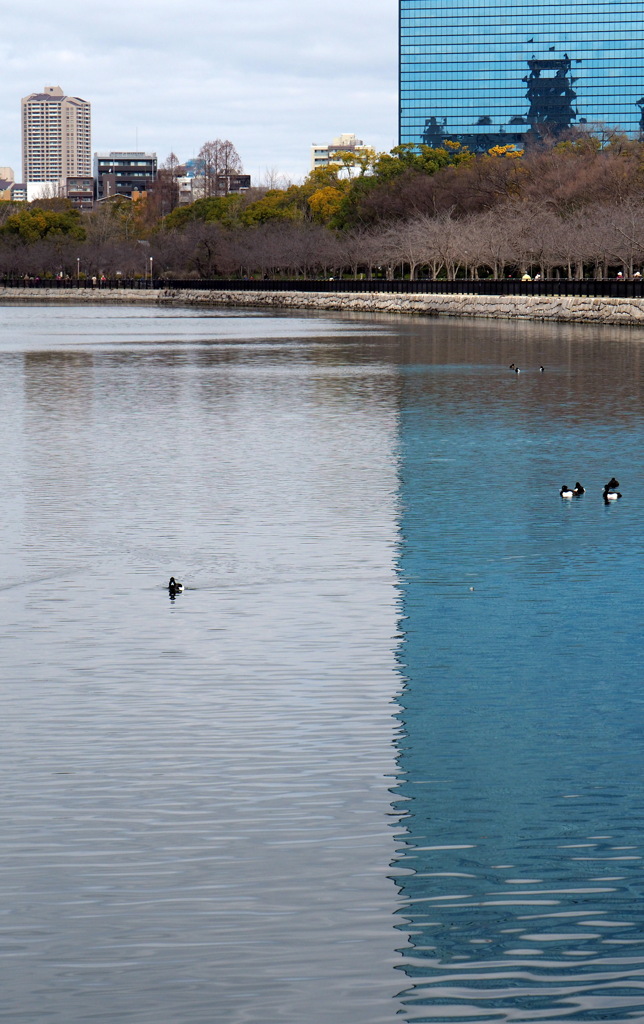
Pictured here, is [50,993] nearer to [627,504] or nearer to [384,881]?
[384,881]

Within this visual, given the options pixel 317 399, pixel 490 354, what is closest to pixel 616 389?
pixel 317 399

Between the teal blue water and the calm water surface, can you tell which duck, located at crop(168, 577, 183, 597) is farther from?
the teal blue water

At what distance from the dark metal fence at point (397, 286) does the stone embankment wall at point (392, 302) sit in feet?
5.88

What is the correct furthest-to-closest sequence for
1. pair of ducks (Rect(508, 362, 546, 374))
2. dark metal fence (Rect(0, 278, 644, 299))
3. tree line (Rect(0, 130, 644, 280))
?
tree line (Rect(0, 130, 644, 280)) → dark metal fence (Rect(0, 278, 644, 299)) → pair of ducks (Rect(508, 362, 546, 374))

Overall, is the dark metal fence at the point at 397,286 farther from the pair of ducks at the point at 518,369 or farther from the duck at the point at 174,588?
the duck at the point at 174,588

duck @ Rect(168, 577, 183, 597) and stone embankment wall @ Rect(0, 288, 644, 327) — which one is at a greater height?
stone embankment wall @ Rect(0, 288, 644, 327)

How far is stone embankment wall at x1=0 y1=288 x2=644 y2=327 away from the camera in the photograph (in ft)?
236

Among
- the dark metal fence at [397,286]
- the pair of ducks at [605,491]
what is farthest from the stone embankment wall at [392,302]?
the pair of ducks at [605,491]

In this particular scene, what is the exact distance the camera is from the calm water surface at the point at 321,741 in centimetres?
629

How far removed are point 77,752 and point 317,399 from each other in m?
25.2

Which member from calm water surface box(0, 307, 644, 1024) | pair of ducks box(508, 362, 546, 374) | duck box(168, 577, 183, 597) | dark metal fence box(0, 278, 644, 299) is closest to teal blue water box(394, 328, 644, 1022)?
calm water surface box(0, 307, 644, 1024)

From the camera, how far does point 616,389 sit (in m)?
35.1

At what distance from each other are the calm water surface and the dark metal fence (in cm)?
5724

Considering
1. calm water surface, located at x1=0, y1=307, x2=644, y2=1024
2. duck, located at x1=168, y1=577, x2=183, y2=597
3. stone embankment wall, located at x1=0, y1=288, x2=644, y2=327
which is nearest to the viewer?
calm water surface, located at x1=0, y1=307, x2=644, y2=1024
